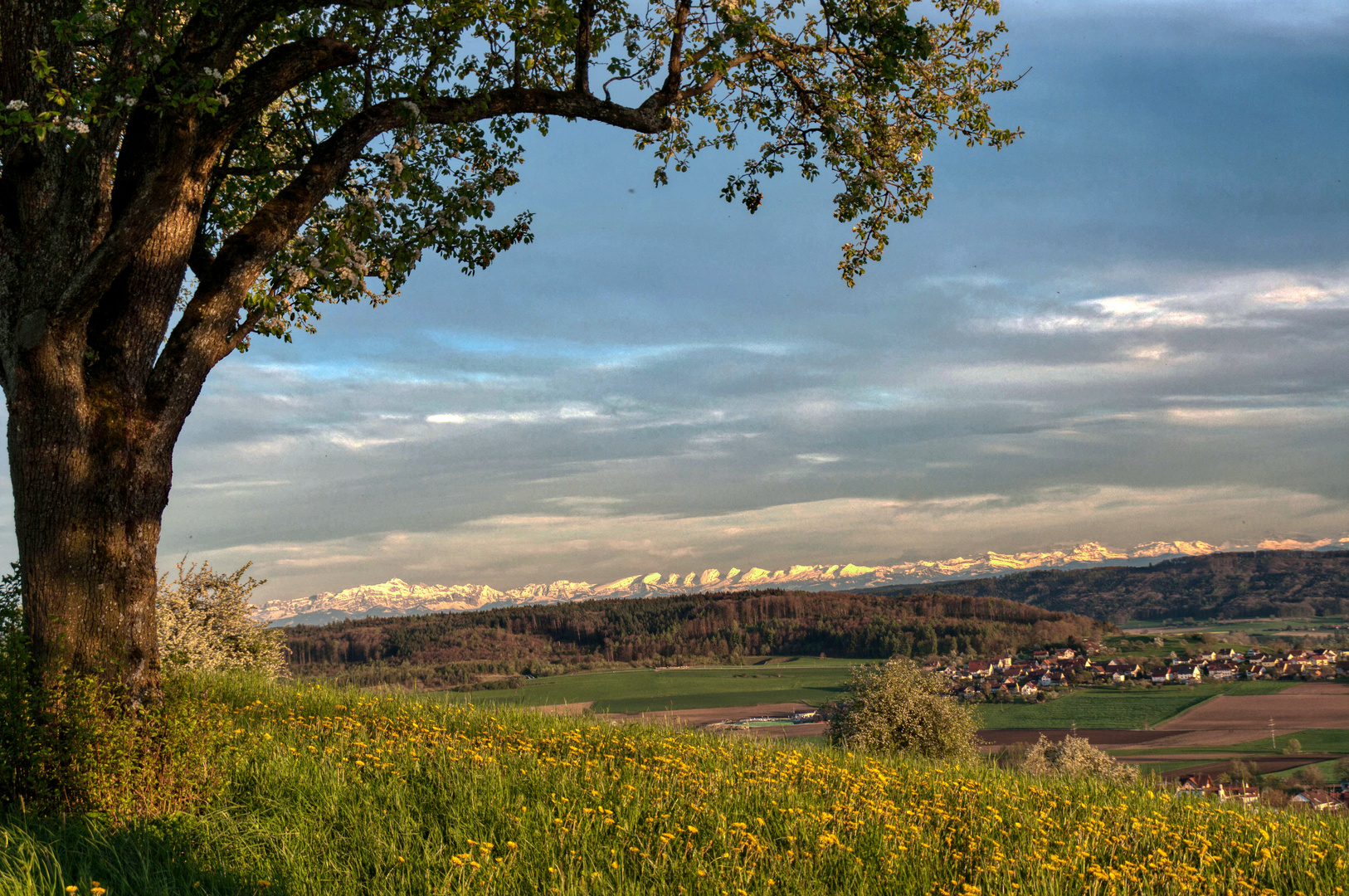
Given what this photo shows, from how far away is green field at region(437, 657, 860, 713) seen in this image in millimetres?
89875

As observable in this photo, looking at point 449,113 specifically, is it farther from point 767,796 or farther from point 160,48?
point 767,796

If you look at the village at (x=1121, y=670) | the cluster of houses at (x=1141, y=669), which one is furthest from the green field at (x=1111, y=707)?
the cluster of houses at (x=1141, y=669)

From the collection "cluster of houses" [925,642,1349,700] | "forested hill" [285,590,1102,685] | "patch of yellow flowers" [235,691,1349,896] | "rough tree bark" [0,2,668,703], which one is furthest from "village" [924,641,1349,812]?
"rough tree bark" [0,2,668,703]

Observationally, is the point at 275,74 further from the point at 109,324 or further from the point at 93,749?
the point at 93,749

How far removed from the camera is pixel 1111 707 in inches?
4021

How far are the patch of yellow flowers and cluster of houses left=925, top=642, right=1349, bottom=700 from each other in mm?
105254

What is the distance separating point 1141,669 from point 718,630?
6821 cm

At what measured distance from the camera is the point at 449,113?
1120 cm

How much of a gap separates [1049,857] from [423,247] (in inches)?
452

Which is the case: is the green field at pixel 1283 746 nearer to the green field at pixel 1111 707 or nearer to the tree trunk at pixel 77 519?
the green field at pixel 1111 707

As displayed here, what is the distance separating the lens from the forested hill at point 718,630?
111 metres

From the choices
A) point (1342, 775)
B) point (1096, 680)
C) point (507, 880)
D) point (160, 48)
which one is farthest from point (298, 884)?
point (1096, 680)

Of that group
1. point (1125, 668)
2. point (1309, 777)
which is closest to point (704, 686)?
point (1125, 668)

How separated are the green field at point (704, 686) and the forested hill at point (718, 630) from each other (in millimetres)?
7728
